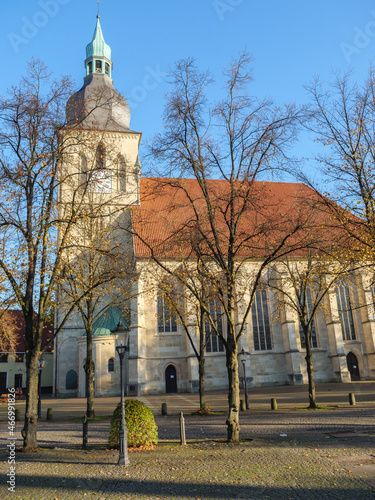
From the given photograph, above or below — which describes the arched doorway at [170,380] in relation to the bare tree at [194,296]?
below

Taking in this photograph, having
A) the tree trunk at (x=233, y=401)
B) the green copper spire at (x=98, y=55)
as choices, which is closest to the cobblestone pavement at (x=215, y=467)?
the tree trunk at (x=233, y=401)

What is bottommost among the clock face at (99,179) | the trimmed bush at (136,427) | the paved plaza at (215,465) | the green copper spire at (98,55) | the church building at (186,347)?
the paved plaza at (215,465)

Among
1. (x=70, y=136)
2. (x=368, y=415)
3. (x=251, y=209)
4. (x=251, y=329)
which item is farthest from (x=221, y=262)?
(x=251, y=329)

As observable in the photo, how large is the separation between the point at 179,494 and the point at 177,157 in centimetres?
896

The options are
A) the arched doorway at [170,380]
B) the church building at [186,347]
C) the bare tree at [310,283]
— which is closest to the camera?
the bare tree at [310,283]

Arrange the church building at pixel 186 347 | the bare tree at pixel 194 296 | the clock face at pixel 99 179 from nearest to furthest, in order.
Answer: the clock face at pixel 99 179 → the bare tree at pixel 194 296 → the church building at pixel 186 347

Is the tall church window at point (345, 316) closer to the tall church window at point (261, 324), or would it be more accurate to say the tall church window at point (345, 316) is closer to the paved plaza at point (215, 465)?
the tall church window at point (261, 324)

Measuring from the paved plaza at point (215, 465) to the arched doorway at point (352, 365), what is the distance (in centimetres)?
2077

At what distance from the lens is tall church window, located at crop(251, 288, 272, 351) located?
33.3 m

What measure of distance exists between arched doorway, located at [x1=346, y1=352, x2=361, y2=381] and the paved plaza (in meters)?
20.8

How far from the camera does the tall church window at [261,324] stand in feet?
109

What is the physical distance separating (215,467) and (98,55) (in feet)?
125

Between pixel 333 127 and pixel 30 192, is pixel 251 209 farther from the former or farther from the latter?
pixel 30 192

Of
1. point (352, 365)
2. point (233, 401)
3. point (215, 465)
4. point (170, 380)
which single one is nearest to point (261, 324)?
point (352, 365)
